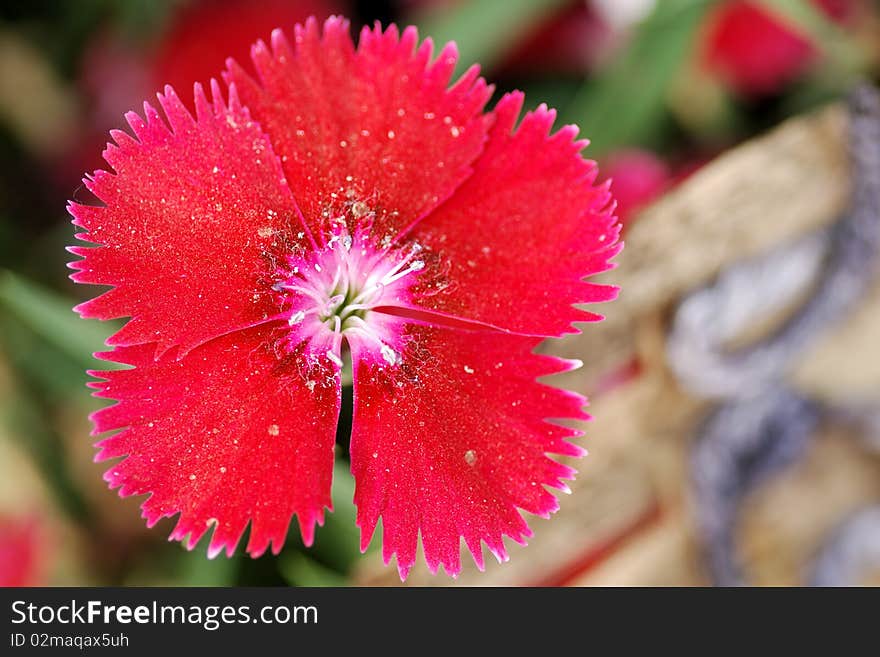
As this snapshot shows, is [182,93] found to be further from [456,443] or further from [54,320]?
[456,443]

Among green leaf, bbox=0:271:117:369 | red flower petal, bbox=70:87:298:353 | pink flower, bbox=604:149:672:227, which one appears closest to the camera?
red flower petal, bbox=70:87:298:353

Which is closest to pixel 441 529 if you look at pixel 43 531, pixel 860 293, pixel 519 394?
pixel 519 394

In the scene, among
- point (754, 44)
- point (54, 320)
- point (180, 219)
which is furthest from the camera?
point (754, 44)

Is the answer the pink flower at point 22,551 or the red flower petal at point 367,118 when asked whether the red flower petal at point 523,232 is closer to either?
the red flower petal at point 367,118

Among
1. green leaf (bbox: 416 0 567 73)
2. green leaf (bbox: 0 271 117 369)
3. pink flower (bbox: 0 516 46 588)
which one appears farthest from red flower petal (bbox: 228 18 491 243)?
pink flower (bbox: 0 516 46 588)

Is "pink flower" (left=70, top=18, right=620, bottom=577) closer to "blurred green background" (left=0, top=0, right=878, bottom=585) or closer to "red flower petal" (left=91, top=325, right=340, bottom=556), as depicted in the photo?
"red flower petal" (left=91, top=325, right=340, bottom=556)

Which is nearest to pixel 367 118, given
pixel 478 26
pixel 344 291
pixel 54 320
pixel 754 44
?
pixel 344 291
